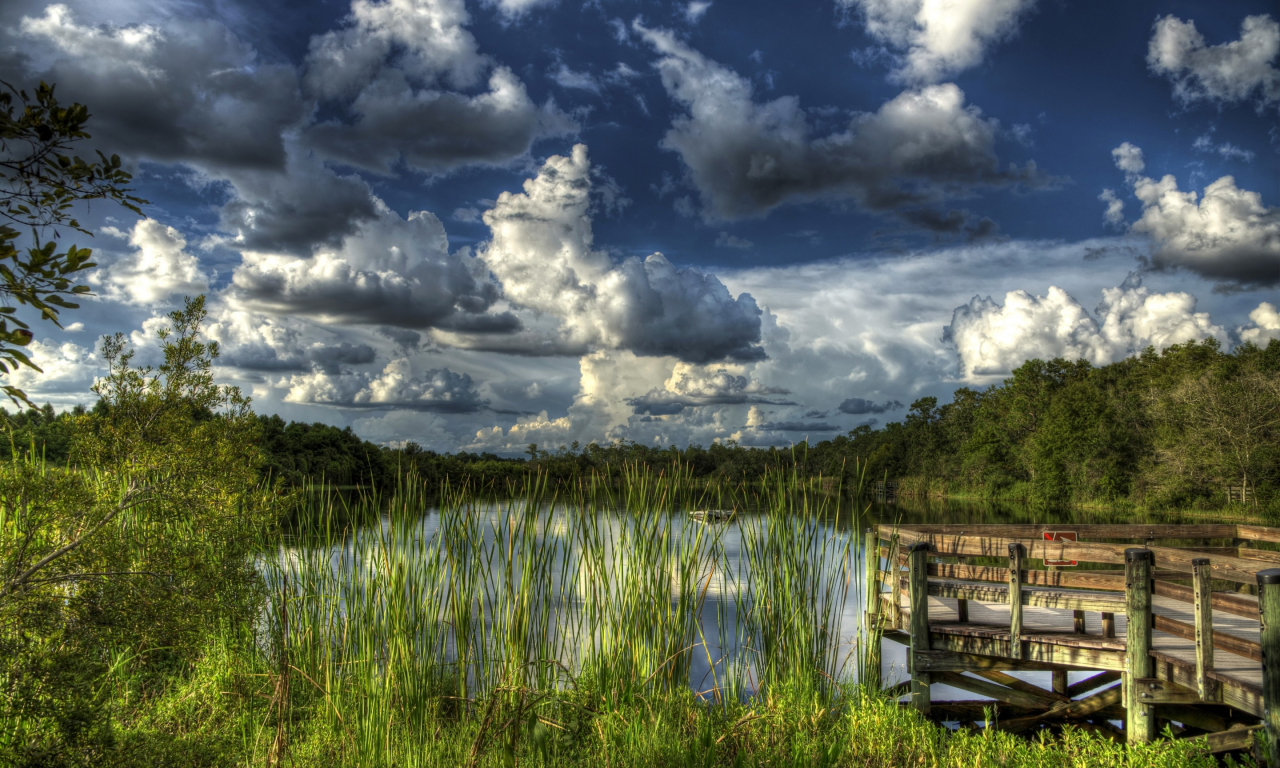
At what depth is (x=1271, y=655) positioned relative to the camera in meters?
4.69

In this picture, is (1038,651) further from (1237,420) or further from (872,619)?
(1237,420)

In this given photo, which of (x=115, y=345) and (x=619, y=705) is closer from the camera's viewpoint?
(x=619, y=705)

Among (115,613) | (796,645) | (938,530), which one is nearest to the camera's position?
(115,613)

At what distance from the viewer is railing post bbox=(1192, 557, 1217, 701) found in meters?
5.11

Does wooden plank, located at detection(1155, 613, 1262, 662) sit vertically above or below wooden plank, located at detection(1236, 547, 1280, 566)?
below

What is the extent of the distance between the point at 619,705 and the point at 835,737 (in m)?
1.55

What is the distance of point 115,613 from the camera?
413 cm

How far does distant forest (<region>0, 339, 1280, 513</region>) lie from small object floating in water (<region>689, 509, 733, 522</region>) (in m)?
0.31

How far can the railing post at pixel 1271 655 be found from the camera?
464 centimetres

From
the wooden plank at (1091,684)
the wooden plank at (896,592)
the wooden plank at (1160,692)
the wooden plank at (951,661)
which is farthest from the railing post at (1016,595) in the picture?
the wooden plank at (1091,684)

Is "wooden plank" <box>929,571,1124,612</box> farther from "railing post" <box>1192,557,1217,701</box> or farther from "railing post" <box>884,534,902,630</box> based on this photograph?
"railing post" <box>1192,557,1217,701</box>

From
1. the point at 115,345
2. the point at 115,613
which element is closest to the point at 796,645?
the point at 115,613

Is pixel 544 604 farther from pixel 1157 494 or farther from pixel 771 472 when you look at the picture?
pixel 1157 494

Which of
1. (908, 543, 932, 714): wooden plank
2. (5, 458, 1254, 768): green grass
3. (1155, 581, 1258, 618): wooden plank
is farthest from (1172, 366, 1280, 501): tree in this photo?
(5, 458, 1254, 768): green grass
